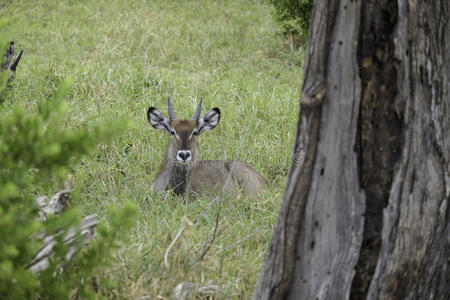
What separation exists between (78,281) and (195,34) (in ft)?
27.7

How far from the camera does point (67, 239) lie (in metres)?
3.38

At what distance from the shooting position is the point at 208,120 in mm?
6254

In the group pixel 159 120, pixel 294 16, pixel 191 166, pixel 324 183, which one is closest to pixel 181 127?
pixel 159 120

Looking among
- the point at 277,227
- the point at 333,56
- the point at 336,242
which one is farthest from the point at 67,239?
the point at 333,56

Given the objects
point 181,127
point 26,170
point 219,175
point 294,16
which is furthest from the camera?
point 294,16

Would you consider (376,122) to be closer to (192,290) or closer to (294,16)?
(192,290)

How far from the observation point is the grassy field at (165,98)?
3.82 m

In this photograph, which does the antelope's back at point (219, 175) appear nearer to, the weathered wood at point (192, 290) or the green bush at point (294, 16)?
the weathered wood at point (192, 290)

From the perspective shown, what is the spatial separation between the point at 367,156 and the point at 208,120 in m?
3.34

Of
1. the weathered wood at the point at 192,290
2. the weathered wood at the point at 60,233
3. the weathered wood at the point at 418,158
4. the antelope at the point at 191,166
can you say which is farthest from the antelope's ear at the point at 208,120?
the weathered wood at the point at 418,158

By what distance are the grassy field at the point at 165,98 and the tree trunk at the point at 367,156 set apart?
702 millimetres

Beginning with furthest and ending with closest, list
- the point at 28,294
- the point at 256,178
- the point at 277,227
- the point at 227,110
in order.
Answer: the point at 227,110, the point at 256,178, the point at 277,227, the point at 28,294

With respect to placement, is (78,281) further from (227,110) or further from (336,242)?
(227,110)

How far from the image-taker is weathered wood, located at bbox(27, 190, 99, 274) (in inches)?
128
